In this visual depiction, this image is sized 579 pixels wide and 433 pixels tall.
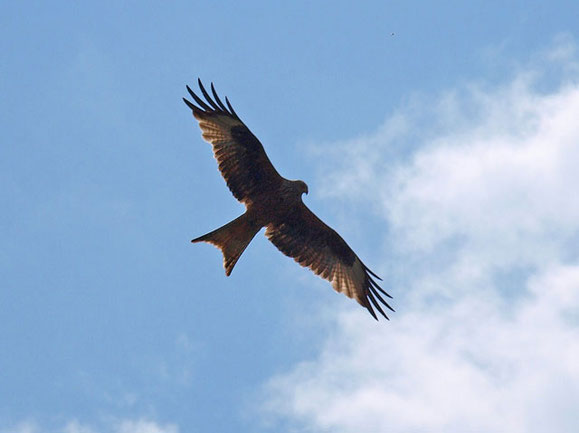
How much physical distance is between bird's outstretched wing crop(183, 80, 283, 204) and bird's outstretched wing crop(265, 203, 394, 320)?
2.46ft

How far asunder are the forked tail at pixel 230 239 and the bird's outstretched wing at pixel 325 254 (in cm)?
82

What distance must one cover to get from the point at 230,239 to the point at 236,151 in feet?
4.12

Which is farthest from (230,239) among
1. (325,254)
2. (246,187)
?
(325,254)

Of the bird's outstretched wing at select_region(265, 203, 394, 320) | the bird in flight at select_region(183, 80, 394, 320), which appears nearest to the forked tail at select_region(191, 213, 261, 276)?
the bird in flight at select_region(183, 80, 394, 320)

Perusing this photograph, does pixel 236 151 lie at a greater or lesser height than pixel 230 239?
greater

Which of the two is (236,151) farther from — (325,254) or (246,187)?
(325,254)

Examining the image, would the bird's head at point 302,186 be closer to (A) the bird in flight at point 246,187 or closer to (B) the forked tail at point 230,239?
(A) the bird in flight at point 246,187

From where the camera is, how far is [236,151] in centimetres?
1345

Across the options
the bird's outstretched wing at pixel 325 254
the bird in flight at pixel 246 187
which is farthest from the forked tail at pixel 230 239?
the bird's outstretched wing at pixel 325 254

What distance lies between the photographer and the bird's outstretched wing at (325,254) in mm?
14125

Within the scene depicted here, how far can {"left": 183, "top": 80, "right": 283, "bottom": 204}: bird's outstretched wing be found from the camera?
43.7ft

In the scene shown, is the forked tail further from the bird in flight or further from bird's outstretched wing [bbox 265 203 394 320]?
bird's outstretched wing [bbox 265 203 394 320]

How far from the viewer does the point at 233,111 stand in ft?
43.7

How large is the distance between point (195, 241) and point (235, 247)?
22.7 inches
